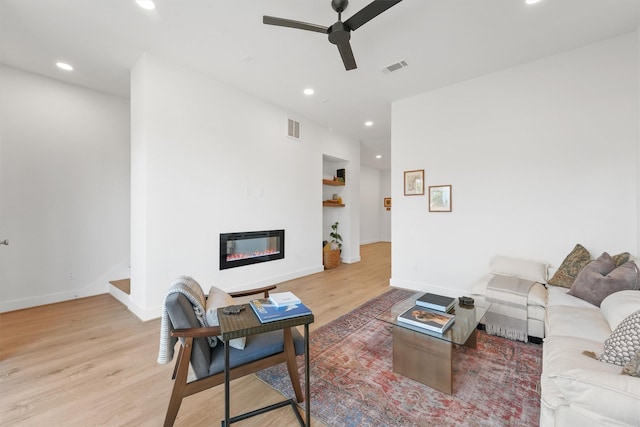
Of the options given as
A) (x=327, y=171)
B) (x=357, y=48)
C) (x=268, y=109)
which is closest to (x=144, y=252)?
(x=268, y=109)

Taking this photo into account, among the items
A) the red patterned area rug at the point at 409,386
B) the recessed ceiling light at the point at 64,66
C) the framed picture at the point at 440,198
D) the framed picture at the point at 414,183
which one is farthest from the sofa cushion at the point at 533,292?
the recessed ceiling light at the point at 64,66

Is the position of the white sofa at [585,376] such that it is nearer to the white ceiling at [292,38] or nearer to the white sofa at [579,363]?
the white sofa at [579,363]

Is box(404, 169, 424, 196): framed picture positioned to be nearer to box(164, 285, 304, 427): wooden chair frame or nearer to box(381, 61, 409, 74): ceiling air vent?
box(381, 61, 409, 74): ceiling air vent

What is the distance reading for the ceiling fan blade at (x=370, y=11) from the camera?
5.91 feet

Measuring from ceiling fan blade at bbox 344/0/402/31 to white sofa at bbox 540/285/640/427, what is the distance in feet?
7.89

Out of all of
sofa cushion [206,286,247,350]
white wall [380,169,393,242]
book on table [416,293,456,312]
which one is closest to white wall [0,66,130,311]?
sofa cushion [206,286,247,350]

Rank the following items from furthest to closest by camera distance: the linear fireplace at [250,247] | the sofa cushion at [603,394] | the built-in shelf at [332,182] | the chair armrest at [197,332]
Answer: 1. the built-in shelf at [332,182]
2. the linear fireplace at [250,247]
3. the chair armrest at [197,332]
4. the sofa cushion at [603,394]

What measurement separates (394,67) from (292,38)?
4.52 ft

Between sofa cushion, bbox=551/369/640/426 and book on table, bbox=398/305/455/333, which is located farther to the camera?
book on table, bbox=398/305/455/333

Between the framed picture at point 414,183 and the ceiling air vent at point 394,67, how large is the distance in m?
1.53

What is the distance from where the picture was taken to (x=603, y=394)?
101 centimetres

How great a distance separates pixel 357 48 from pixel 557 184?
2856 mm

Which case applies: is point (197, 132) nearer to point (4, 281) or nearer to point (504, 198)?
point (4, 281)

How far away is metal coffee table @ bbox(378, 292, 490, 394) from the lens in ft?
5.90
